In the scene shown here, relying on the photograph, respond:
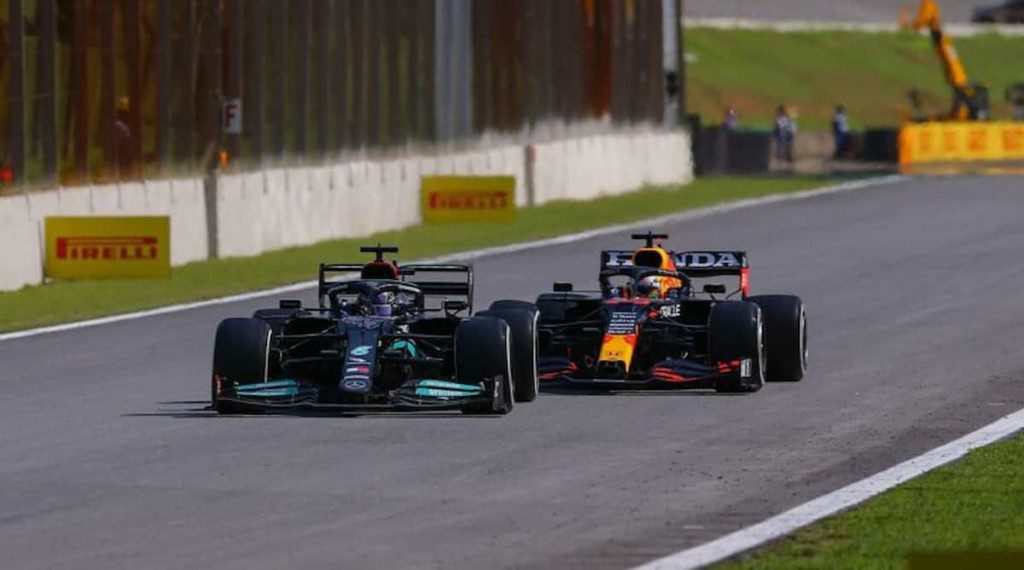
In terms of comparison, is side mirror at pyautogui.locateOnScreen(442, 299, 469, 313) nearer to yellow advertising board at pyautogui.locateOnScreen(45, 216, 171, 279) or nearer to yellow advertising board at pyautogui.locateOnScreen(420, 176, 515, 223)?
yellow advertising board at pyautogui.locateOnScreen(45, 216, 171, 279)

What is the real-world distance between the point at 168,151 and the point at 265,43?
4277 millimetres

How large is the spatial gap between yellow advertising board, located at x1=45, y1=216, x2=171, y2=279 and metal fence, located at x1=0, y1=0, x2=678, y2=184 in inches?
37.5

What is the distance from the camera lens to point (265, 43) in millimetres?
39531

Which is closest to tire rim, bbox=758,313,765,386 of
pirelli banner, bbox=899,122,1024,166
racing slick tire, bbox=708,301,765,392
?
racing slick tire, bbox=708,301,765,392

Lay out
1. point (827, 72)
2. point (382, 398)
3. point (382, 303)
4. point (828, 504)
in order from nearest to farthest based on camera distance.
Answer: point (828, 504) → point (382, 398) → point (382, 303) → point (827, 72)

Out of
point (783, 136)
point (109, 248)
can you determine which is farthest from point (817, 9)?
point (109, 248)

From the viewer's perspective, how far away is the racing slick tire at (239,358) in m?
17.6

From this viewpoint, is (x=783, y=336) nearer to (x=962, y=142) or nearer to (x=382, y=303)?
(x=382, y=303)

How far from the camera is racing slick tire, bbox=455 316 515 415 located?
17.4m

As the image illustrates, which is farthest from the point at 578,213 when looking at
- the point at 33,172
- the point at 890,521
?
the point at 890,521

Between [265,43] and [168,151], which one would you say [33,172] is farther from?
[265,43]

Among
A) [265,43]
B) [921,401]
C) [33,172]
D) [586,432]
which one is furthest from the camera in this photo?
[265,43]

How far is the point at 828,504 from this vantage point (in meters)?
13.5

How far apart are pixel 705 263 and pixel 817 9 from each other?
307ft
